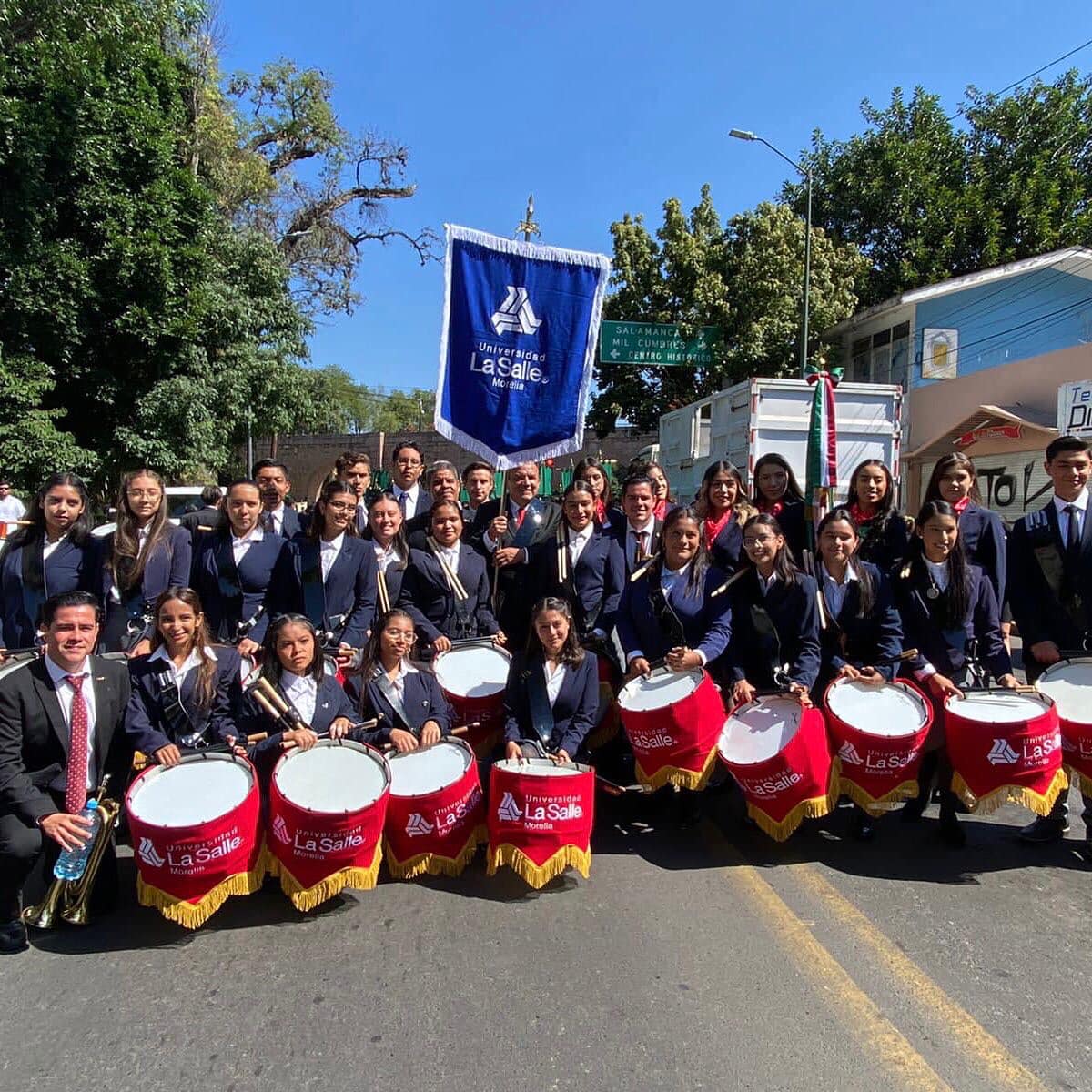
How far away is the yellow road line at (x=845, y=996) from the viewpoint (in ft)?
8.20

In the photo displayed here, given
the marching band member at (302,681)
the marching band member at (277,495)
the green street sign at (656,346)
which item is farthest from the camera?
the green street sign at (656,346)

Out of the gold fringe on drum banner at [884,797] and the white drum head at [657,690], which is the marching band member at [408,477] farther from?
the gold fringe on drum banner at [884,797]

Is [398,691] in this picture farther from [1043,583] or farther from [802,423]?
[802,423]

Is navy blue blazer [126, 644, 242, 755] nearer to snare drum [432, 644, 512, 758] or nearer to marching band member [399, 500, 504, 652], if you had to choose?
snare drum [432, 644, 512, 758]

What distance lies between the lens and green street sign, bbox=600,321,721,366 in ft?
72.0

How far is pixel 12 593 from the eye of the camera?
4457mm

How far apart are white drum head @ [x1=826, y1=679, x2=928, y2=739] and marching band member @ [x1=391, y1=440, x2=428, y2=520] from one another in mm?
3000

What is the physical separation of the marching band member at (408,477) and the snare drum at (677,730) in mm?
2417

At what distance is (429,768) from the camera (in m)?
3.71

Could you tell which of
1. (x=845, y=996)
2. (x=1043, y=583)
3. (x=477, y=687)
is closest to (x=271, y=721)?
(x=477, y=687)

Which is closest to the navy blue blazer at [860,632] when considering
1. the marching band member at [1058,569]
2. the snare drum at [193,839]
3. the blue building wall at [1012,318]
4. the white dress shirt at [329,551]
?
the marching band member at [1058,569]

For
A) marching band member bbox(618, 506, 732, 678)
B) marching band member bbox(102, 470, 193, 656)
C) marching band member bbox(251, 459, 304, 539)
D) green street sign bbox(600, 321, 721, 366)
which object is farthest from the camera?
green street sign bbox(600, 321, 721, 366)

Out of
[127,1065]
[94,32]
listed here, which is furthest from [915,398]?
[127,1065]

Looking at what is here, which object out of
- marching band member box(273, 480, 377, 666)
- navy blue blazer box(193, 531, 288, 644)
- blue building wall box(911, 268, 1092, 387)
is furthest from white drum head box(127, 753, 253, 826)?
blue building wall box(911, 268, 1092, 387)
